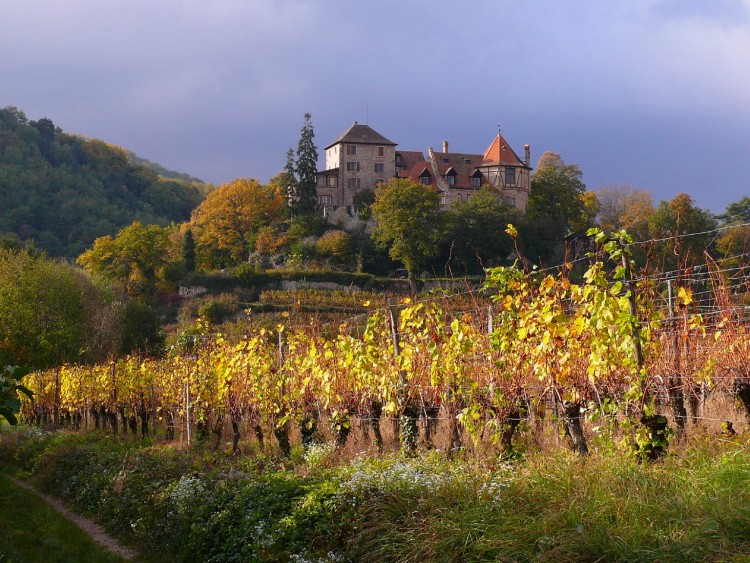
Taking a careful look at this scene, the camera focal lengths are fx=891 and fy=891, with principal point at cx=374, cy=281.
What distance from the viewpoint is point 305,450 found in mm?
10891

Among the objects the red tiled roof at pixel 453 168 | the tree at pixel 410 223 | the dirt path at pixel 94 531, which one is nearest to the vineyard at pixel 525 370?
the dirt path at pixel 94 531

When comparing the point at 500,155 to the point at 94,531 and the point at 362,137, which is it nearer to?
the point at 362,137

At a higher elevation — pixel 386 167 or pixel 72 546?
pixel 386 167

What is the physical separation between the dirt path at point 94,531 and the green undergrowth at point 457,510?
0.42 feet

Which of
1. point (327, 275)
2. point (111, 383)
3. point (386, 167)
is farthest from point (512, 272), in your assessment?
point (386, 167)

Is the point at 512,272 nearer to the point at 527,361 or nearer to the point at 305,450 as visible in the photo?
the point at 527,361

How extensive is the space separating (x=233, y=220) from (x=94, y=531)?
194 feet

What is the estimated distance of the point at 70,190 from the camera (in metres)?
87.1

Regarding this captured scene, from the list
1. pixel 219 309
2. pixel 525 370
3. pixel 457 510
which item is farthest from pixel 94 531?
A: pixel 219 309

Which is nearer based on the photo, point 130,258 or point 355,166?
point 130,258

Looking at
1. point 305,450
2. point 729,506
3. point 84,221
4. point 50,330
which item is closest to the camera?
point 729,506

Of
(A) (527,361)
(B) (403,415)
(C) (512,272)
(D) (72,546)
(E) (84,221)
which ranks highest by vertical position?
(E) (84,221)

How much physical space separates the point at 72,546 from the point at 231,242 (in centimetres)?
5889

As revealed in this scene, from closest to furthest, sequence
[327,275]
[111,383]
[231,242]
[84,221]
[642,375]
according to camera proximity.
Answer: [642,375] < [111,383] < [327,275] < [231,242] < [84,221]
